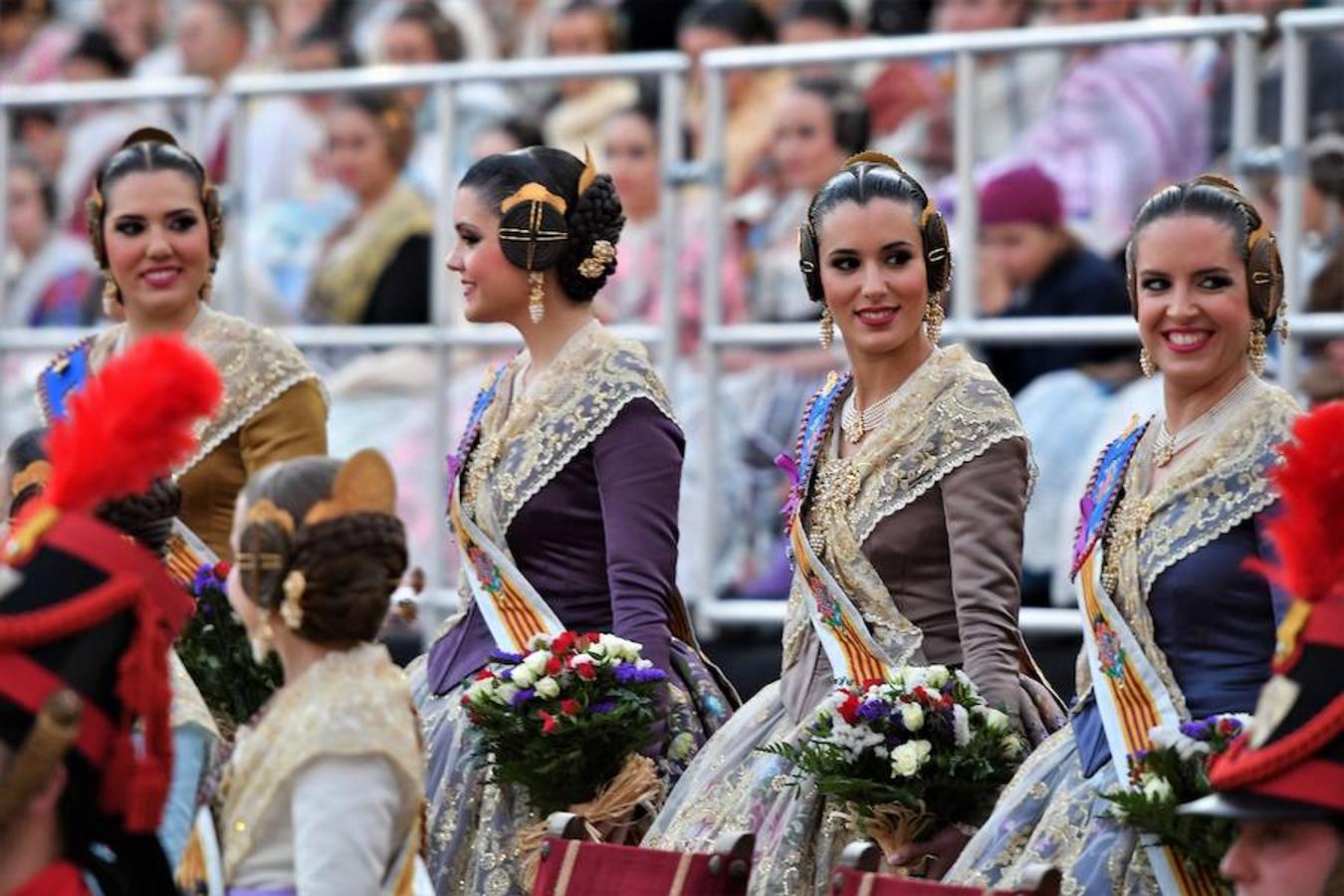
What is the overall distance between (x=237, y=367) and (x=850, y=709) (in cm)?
177

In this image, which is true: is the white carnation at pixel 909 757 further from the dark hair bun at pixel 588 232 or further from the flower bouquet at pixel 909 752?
the dark hair bun at pixel 588 232

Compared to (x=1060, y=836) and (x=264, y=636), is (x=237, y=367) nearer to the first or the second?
(x=264, y=636)

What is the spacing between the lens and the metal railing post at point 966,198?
752 cm

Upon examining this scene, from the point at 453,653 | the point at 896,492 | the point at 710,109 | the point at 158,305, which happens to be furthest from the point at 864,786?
the point at 710,109

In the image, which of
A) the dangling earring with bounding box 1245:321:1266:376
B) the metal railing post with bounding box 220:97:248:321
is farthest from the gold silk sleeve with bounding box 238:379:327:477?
the metal railing post with bounding box 220:97:248:321

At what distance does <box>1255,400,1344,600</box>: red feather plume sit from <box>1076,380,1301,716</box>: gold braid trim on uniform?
965mm

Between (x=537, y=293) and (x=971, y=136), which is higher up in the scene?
(x=971, y=136)

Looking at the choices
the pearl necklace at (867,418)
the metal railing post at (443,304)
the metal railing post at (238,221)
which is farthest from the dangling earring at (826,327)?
the metal railing post at (238,221)

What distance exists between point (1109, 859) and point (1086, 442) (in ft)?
9.63

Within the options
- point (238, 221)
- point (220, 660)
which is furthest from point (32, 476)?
point (238, 221)

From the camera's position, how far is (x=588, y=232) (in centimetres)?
558

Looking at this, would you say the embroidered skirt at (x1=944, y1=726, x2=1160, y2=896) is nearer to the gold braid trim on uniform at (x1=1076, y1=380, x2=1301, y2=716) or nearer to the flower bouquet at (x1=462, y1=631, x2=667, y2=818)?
the gold braid trim on uniform at (x1=1076, y1=380, x2=1301, y2=716)

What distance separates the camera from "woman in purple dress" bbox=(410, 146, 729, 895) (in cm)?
536

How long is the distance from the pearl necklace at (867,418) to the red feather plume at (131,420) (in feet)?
5.85
